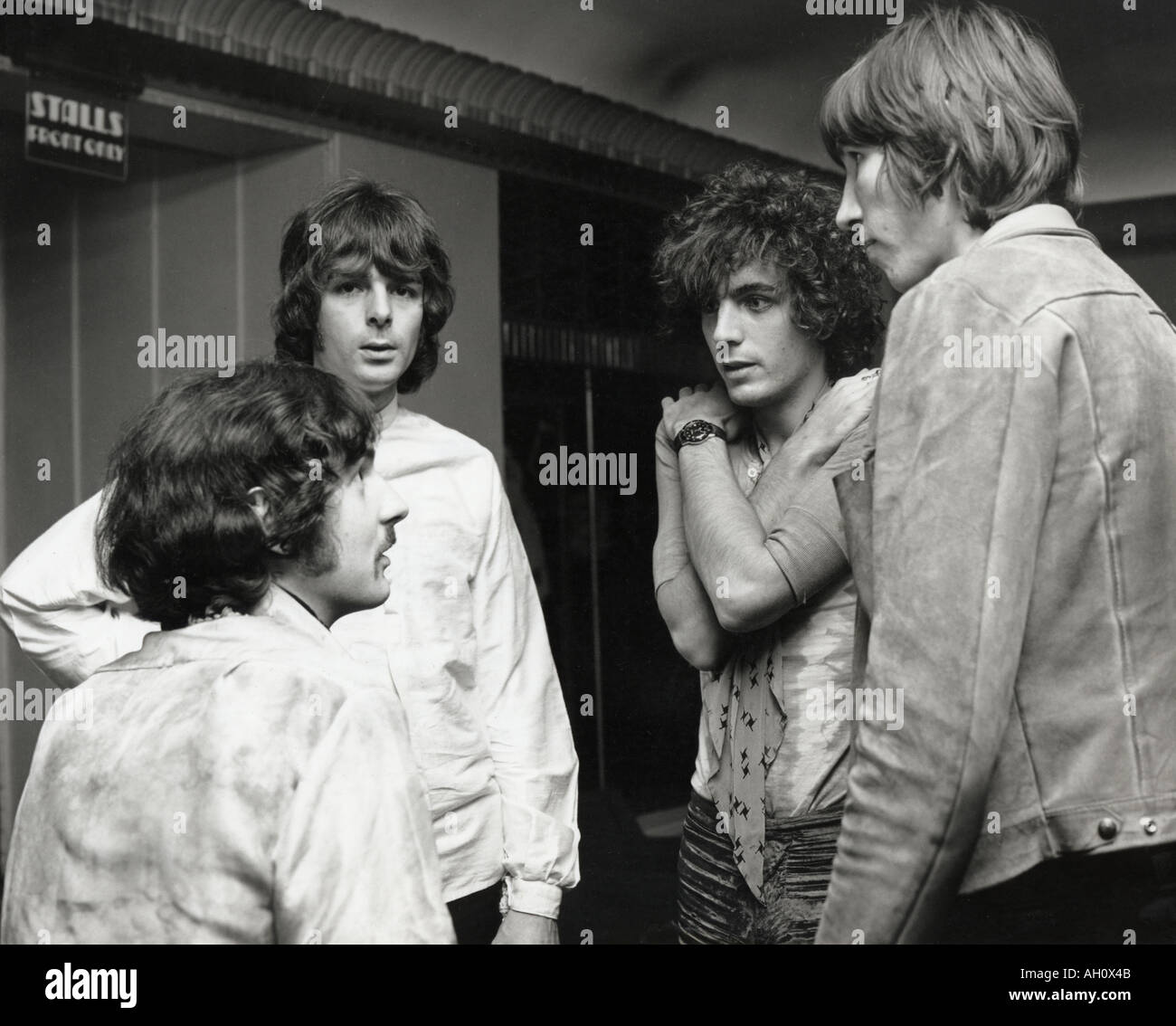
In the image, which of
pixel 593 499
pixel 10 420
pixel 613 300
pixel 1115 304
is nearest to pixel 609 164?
pixel 613 300

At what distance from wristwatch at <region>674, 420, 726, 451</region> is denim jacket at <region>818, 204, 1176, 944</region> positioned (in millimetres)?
663

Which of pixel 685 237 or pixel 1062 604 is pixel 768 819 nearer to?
pixel 1062 604

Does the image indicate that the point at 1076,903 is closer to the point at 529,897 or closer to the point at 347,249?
the point at 529,897

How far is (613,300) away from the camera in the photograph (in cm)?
403

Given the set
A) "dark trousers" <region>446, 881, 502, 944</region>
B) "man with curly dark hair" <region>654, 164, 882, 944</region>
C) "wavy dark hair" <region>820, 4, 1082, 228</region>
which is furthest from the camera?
"dark trousers" <region>446, 881, 502, 944</region>

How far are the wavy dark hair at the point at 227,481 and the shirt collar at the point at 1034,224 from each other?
0.70m
